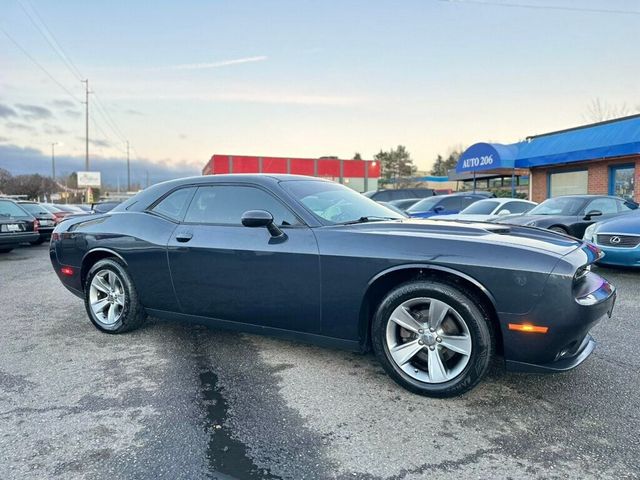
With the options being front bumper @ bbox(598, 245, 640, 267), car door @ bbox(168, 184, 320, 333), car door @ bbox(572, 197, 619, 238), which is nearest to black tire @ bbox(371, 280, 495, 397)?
car door @ bbox(168, 184, 320, 333)

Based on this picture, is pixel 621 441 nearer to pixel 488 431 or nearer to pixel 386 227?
pixel 488 431

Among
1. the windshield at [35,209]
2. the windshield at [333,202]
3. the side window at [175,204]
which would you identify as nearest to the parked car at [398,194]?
the windshield at [35,209]

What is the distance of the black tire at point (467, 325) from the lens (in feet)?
8.91

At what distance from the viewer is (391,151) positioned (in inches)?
3123

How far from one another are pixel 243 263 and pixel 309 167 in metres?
53.8

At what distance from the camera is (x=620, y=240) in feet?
21.9

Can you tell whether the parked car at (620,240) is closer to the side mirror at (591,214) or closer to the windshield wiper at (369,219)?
the side mirror at (591,214)

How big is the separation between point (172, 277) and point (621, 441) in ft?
11.0

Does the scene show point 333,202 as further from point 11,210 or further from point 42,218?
point 42,218

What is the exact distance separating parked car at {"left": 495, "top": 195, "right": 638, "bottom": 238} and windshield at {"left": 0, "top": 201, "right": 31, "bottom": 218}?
1080 cm

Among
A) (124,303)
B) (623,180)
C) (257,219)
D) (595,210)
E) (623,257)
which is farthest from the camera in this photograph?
(623,180)

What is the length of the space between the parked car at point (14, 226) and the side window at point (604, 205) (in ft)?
40.7

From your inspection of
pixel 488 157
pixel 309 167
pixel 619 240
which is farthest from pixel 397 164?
pixel 619 240

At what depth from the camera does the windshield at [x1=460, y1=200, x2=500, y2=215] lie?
34.7 feet
